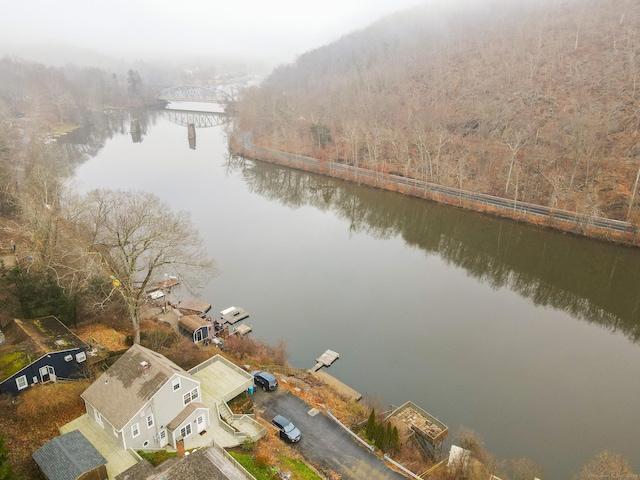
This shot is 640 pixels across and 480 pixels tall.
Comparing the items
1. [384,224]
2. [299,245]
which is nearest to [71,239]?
[299,245]

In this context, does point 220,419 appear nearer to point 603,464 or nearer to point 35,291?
point 35,291

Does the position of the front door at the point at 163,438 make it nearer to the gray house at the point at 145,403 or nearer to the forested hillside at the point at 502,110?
the gray house at the point at 145,403

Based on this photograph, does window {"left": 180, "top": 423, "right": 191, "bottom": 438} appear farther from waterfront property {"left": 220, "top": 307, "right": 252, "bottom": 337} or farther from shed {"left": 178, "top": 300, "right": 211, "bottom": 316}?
shed {"left": 178, "top": 300, "right": 211, "bottom": 316}

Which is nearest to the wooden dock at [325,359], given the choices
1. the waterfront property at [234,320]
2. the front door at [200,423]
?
the waterfront property at [234,320]

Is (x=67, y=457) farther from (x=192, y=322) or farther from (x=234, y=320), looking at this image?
(x=234, y=320)

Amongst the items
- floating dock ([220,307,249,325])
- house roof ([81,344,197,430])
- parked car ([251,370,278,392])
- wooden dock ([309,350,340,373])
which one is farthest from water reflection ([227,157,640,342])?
house roof ([81,344,197,430])

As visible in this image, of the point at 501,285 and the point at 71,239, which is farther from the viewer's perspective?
the point at 501,285
